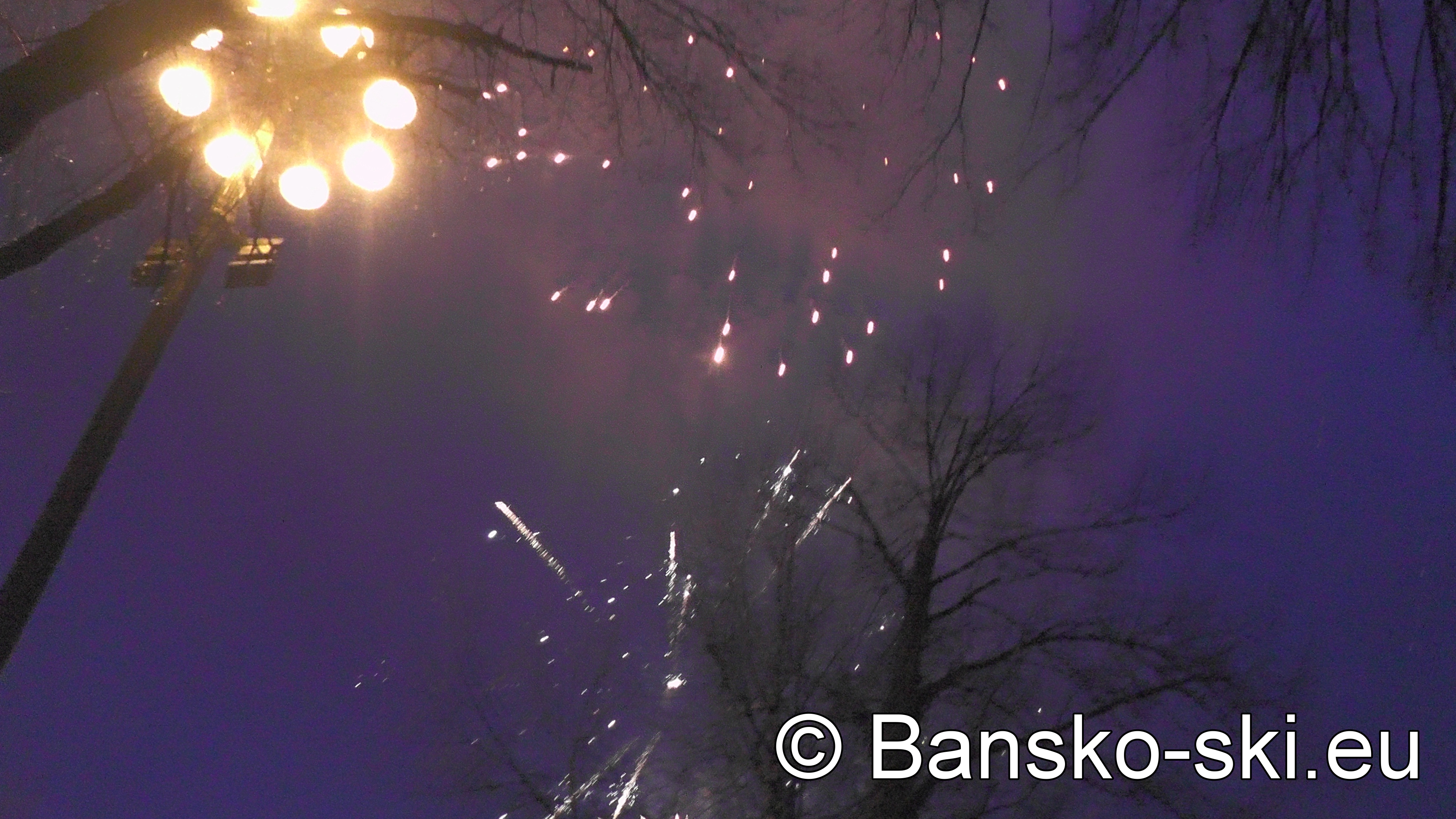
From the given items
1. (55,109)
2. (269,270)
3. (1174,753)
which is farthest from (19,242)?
(1174,753)

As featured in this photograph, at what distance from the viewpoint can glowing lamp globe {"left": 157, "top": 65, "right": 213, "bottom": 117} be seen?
12.8 ft

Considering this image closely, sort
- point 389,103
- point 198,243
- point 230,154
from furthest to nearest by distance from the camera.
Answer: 1. point 198,243
2. point 230,154
3. point 389,103

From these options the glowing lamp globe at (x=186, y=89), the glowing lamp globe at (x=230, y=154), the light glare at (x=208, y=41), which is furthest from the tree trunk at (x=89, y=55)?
the glowing lamp globe at (x=230, y=154)

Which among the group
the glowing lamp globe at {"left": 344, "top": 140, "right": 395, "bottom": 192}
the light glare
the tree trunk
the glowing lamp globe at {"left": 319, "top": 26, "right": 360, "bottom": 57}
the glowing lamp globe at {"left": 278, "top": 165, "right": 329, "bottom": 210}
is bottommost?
the tree trunk

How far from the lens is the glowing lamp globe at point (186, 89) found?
3.90 meters

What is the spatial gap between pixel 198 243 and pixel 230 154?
49 centimetres

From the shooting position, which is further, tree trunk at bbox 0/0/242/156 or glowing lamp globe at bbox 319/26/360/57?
glowing lamp globe at bbox 319/26/360/57

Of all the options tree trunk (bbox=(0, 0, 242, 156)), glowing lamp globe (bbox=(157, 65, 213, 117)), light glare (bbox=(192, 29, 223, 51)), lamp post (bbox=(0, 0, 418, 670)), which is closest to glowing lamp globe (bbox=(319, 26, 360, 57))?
lamp post (bbox=(0, 0, 418, 670))

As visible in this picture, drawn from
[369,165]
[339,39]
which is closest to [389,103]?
[369,165]

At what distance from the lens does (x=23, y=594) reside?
3.60 metres

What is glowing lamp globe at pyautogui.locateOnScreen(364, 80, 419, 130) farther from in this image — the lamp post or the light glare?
the light glare

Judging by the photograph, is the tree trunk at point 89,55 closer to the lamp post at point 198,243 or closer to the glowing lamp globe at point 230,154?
the lamp post at point 198,243

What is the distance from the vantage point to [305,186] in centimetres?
429

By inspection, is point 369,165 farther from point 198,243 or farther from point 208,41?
point 198,243
